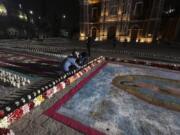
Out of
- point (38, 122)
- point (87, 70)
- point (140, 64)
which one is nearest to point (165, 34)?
point (140, 64)

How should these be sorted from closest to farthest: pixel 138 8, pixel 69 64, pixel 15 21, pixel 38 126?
pixel 38 126 < pixel 69 64 < pixel 138 8 < pixel 15 21

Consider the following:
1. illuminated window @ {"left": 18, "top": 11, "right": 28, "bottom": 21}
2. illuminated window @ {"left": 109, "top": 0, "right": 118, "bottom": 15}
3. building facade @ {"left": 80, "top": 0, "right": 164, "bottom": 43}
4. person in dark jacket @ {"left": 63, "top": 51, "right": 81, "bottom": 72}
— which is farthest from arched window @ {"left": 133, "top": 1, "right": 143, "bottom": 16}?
illuminated window @ {"left": 18, "top": 11, "right": 28, "bottom": 21}

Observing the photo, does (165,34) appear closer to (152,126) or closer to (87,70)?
(87,70)

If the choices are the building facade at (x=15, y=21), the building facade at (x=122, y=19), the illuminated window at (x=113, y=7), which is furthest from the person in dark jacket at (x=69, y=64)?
the building facade at (x=15, y=21)

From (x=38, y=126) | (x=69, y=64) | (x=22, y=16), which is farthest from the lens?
(x=22, y=16)

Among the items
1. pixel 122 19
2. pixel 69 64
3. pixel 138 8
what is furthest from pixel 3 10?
pixel 69 64

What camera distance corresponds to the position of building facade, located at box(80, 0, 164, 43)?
23438 millimetres

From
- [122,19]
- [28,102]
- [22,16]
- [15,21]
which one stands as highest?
[22,16]

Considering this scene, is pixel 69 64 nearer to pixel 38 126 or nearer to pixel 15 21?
pixel 38 126

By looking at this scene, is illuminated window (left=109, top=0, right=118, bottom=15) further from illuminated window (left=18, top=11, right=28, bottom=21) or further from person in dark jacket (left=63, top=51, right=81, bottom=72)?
illuminated window (left=18, top=11, right=28, bottom=21)

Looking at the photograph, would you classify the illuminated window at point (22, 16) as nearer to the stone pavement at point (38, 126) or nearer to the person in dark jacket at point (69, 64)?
the person in dark jacket at point (69, 64)

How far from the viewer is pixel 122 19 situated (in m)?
25.7

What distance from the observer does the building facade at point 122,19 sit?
76.9ft

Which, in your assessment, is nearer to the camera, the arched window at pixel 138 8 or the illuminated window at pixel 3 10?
the arched window at pixel 138 8
